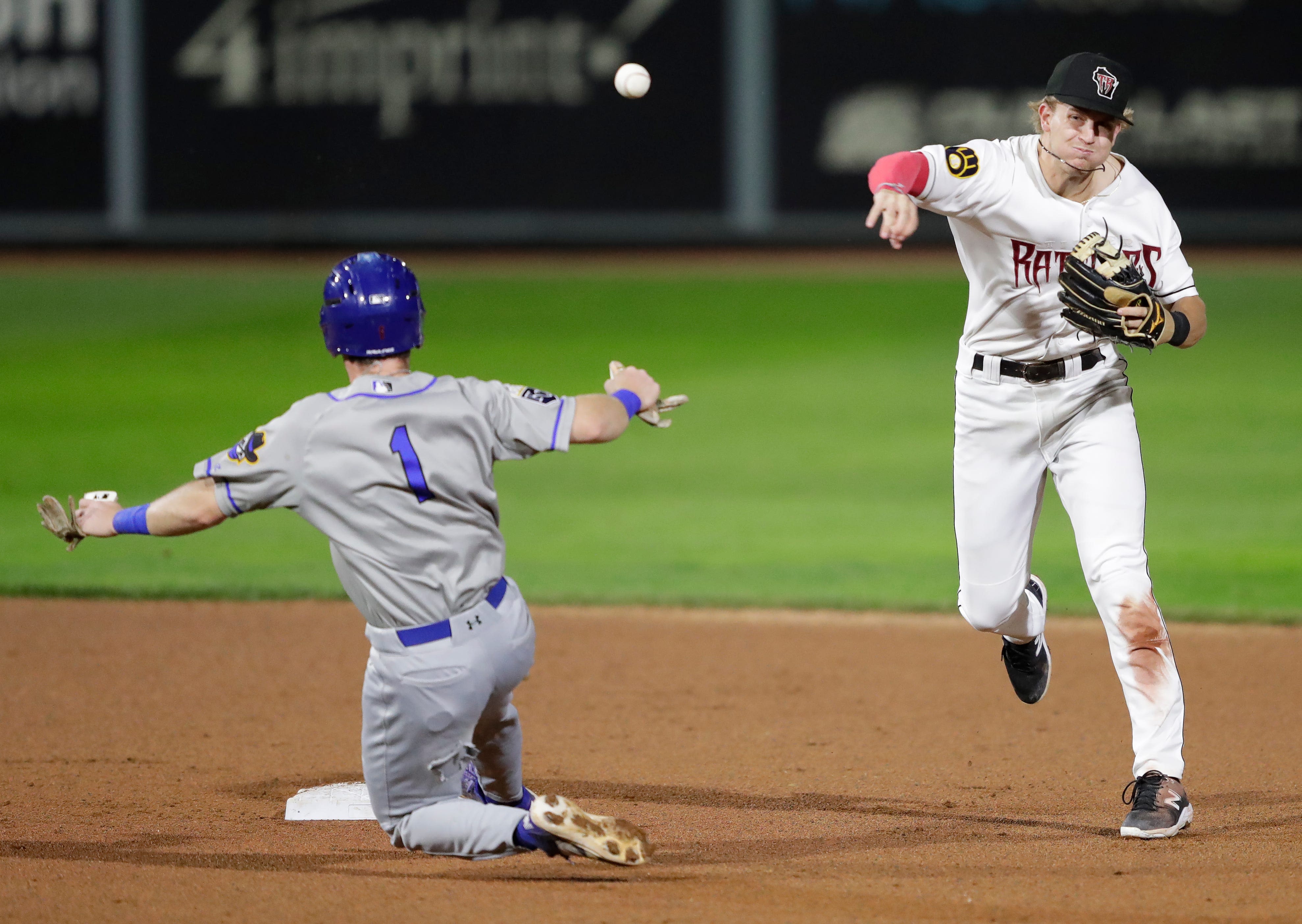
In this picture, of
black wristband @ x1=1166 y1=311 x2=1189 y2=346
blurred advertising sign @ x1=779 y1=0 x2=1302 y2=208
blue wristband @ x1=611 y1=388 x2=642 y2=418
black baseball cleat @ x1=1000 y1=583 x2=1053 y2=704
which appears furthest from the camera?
blurred advertising sign @ x1=779 y1=0 x2=1302 y2=208

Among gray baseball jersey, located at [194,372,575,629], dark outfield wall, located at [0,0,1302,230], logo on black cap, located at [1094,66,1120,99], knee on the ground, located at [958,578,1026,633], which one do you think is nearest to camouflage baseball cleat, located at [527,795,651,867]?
gray baseball jersey, located at [194,372,575,629]

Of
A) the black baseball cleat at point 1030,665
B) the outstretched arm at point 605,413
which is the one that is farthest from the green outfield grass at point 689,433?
the outstretched arm at point 605,413

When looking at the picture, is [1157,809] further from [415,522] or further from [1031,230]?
[415,522]

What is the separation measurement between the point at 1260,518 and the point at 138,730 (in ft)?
22.7

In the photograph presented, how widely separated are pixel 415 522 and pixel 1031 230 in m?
2.03

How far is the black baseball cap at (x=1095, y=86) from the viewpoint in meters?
4.56

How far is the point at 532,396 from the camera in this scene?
13.0 ft

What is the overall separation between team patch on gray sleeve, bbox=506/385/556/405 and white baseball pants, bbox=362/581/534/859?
451mm

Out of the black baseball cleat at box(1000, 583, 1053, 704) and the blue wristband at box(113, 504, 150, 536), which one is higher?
the blue wristband at box(113, 504, 150, 536)

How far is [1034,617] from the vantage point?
17.5 feet

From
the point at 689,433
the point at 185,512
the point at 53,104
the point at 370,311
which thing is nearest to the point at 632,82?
the point at 370,311

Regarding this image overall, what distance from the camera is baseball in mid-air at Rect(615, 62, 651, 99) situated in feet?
19.7

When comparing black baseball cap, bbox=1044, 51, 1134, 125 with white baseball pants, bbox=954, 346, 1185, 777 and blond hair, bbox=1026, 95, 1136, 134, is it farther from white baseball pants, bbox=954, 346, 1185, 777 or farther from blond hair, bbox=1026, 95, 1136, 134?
white baseball pants, bbox=954, 346, 1185, 777

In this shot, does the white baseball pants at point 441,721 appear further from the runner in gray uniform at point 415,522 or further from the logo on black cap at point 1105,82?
the logo on black cap at point 1105,82
